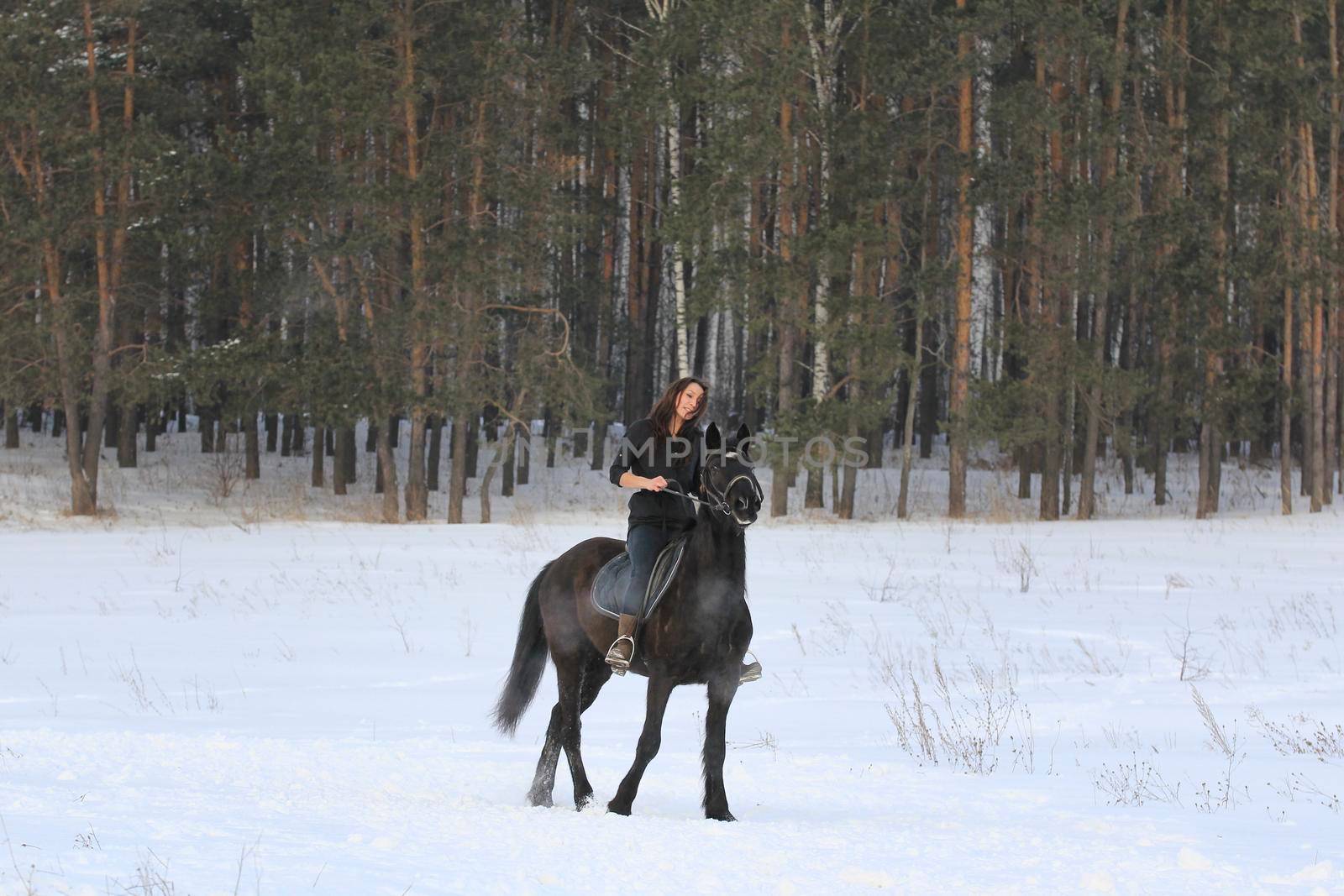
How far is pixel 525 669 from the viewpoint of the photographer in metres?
7.89

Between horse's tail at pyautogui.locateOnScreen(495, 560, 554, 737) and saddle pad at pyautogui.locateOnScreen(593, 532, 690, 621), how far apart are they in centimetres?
68

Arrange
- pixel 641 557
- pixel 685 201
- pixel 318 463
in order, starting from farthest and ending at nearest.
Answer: pixel 318 463 → pixel 685 201 → pixel 641 557

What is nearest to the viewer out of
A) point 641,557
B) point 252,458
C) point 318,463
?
point 641,557

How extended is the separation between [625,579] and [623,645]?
0.34 metres

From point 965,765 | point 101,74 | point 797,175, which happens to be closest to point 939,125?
point 797,175

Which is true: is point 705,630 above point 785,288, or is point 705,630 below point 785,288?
below

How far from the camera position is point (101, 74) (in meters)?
28.7

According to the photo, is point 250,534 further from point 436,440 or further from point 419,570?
point 436,440

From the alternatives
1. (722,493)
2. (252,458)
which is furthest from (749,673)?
(252,458)

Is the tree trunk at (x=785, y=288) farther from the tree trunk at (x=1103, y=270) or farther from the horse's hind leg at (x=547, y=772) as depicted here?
the horse's hind leg at (x=547, y=772)

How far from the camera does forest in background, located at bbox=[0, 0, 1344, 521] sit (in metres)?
28.3

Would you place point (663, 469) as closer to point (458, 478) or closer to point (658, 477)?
point (658, 477)

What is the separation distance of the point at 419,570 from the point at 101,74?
15775mm

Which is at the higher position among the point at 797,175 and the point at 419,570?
the point at 797,175
